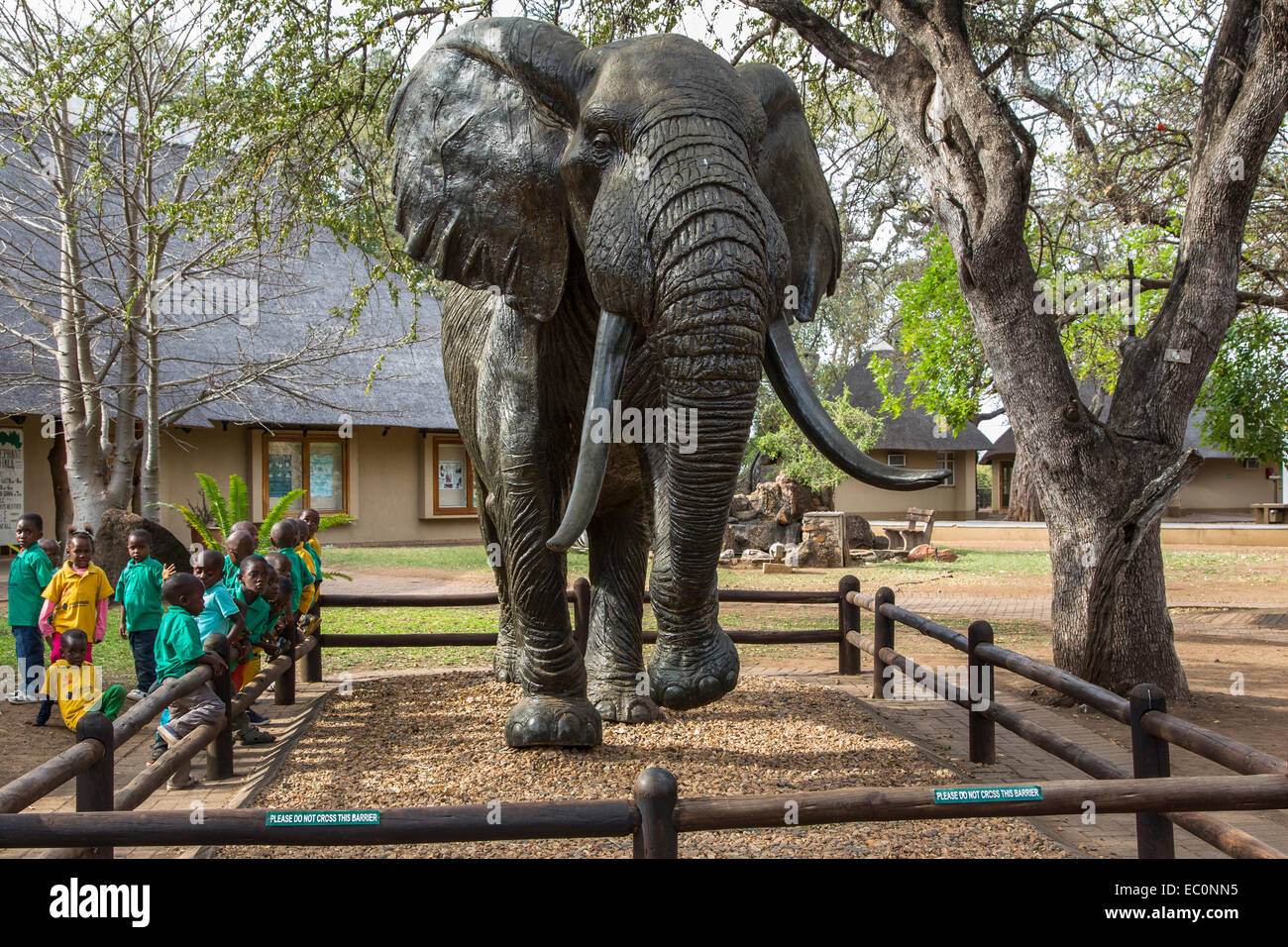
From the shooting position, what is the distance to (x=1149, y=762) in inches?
153

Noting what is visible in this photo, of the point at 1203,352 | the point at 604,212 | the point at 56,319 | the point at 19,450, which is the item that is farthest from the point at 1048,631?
the point at 19,450

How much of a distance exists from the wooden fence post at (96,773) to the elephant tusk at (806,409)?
8.74 ft

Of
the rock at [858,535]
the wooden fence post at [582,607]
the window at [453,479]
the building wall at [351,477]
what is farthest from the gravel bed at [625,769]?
the window at [453,479]

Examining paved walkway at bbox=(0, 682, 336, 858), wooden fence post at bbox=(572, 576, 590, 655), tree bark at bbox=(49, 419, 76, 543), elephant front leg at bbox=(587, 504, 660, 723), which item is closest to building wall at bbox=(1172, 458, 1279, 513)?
tree bark at bbox=(49, 419, 76, 543)

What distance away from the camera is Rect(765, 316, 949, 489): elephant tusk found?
12.9 feet

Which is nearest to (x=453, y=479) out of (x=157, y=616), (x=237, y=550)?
(x=237, y=550)

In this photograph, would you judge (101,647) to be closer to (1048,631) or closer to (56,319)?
(56,319)

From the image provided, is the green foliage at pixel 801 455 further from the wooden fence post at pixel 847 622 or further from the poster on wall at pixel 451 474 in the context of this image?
the wooden fence post at pixel 847 622

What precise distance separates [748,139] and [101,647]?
909 centimetres

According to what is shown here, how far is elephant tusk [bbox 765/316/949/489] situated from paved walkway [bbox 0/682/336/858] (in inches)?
114

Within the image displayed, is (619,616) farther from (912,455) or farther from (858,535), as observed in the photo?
(912,455)

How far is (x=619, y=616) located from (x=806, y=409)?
98.6 inches

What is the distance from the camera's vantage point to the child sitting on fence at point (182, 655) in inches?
202

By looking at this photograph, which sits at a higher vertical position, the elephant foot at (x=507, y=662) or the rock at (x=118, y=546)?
the rock at (x=118, y=546)
